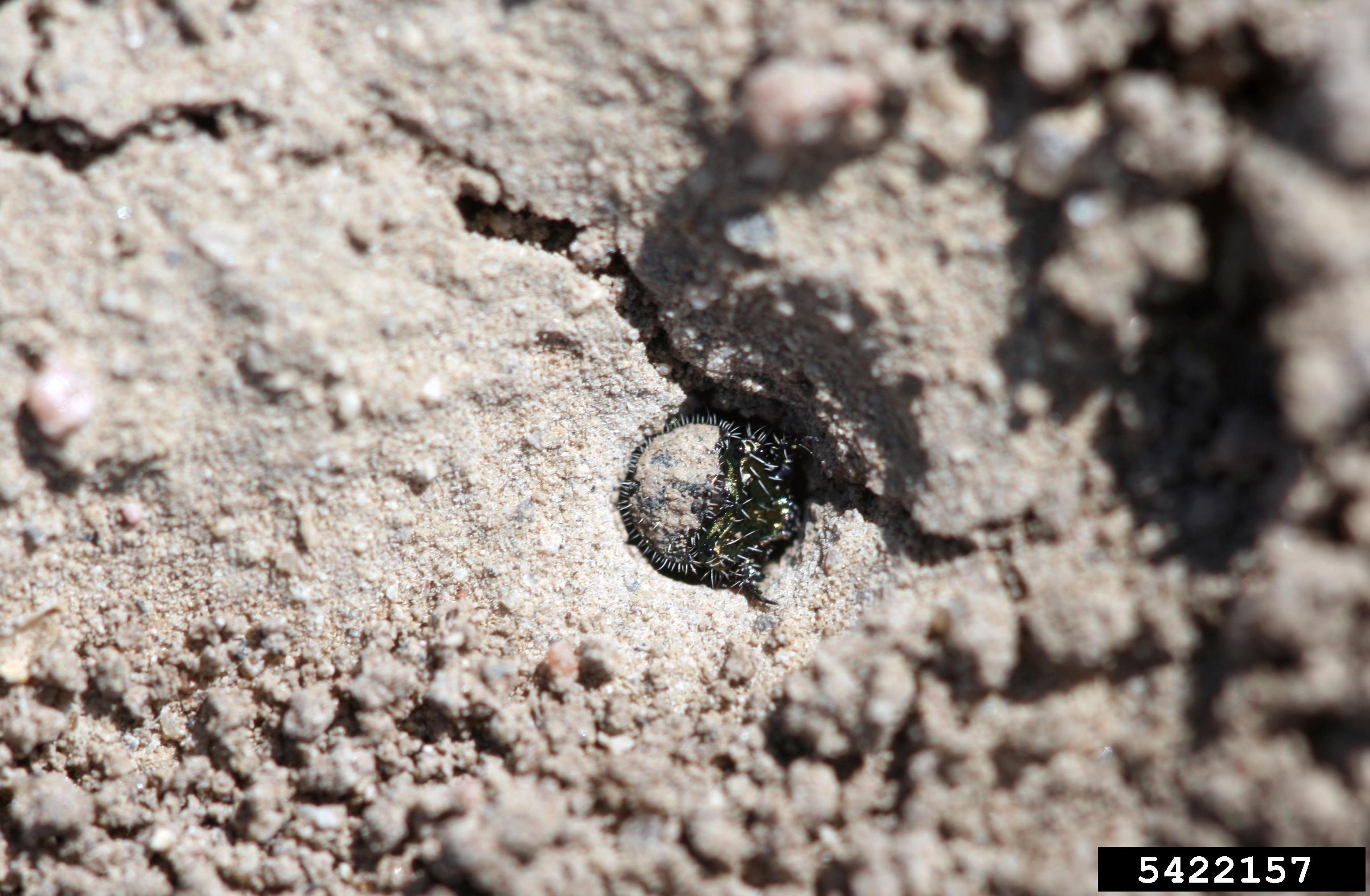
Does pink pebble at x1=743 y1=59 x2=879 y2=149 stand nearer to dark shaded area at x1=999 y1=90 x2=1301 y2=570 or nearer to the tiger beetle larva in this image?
dark shaded area at x1=999 y1=90 x2=1301 y2=570

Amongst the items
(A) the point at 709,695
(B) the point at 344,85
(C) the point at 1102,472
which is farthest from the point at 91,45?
(C) the point at 1102,472

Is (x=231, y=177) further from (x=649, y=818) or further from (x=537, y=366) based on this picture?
(x=649, y=818)

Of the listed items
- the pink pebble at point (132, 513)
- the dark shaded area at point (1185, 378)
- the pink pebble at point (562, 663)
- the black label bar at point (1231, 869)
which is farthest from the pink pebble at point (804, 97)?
the pink pebble at point (132, 513)

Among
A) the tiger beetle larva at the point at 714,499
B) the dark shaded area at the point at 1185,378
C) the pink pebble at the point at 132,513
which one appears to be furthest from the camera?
the tiger beetle larva at the point at 714,499

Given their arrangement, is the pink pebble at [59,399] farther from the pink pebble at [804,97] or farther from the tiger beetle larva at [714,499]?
the pink pebble at [804,97]

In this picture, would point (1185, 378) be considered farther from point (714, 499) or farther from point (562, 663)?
point (562, 663)

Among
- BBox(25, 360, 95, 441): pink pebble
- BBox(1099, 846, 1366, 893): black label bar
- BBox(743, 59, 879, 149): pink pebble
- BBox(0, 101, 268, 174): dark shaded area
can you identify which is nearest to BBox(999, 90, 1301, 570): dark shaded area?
BBox(743, 59, 879, 149): pink pebble
